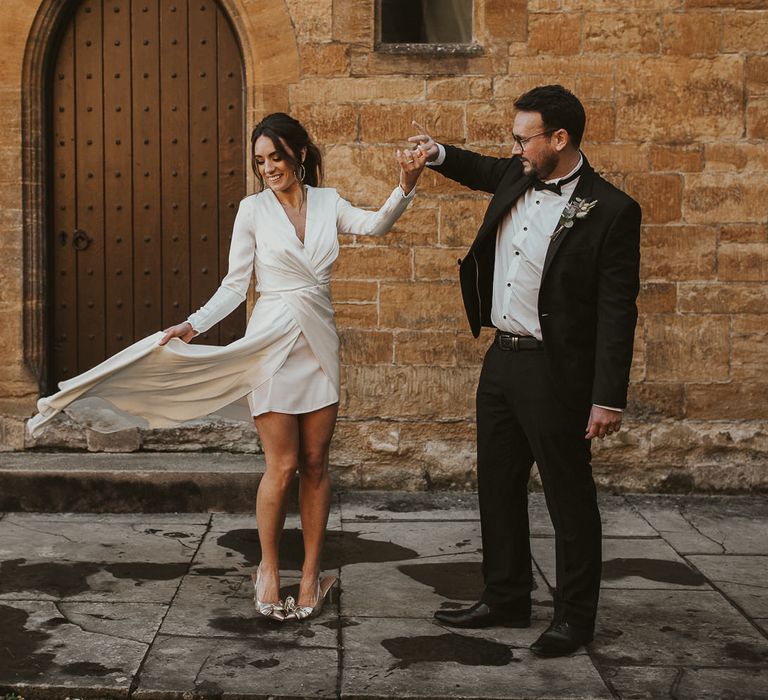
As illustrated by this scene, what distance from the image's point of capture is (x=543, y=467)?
4.38 m

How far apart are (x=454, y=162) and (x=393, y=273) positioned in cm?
237

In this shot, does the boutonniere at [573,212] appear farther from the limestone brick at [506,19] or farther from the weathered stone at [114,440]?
the weathered stone at [114,440]

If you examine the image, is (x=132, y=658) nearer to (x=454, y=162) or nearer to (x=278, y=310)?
(x=278, y=310)

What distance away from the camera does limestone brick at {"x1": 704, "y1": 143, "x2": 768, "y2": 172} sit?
278 inches

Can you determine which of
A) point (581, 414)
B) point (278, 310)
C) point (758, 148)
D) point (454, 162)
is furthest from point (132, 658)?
point (758, 148)

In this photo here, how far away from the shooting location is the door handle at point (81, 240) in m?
7.44

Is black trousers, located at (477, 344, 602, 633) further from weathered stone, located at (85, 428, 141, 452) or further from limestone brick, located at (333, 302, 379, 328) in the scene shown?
weathered stone, located at (85, 428, 141, 452)

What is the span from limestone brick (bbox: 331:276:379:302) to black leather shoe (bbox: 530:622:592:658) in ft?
10.3

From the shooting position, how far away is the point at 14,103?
23.2 ft

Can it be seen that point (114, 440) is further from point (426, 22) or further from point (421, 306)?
point (426, 22)

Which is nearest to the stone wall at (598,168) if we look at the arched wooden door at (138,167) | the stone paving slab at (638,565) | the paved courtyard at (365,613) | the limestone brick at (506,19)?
the limestone brick at (506,19)

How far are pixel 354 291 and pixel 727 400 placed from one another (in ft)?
7.74

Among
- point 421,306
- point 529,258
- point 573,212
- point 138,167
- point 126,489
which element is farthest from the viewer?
point 138,167

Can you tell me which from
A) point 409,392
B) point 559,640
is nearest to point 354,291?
point 409,392
